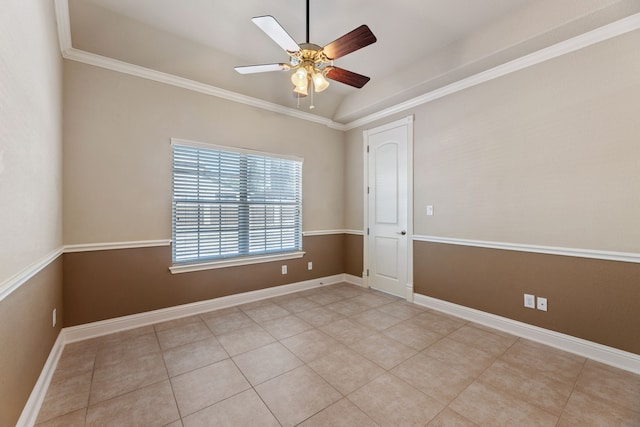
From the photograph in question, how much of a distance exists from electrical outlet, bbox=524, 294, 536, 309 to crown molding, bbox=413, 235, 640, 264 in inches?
17.7

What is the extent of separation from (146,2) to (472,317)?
4.52m

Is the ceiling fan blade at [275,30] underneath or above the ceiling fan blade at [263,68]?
above

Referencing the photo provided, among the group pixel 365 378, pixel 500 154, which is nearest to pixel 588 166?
pixel 500 154

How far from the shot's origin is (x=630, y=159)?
212cm

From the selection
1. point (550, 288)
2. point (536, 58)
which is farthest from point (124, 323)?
point (536, 58)

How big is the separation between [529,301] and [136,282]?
4.06 m

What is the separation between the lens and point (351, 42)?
6.24 ft

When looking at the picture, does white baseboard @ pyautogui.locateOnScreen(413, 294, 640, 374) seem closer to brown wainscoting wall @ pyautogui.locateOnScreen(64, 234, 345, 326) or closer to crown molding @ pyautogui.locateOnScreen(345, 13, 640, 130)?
brown wainscoting wall @ pyautogui.locateOnScreen(64, 234, 345, 326)

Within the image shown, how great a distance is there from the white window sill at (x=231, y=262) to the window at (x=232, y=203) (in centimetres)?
6

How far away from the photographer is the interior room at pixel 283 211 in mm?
1710

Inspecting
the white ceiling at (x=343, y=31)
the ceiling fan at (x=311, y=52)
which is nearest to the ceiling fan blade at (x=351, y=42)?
the ceiling fan at (x=311, y=52)

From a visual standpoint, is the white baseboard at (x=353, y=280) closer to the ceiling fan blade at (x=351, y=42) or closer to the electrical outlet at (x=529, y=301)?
the electrical outlet at (x=529, y=301)

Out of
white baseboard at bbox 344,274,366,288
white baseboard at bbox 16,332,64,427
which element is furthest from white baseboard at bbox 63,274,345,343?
white baseboard at bbox 344,274,366,288

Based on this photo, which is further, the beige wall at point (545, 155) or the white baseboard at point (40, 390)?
the beige wall at point (545, 155)
